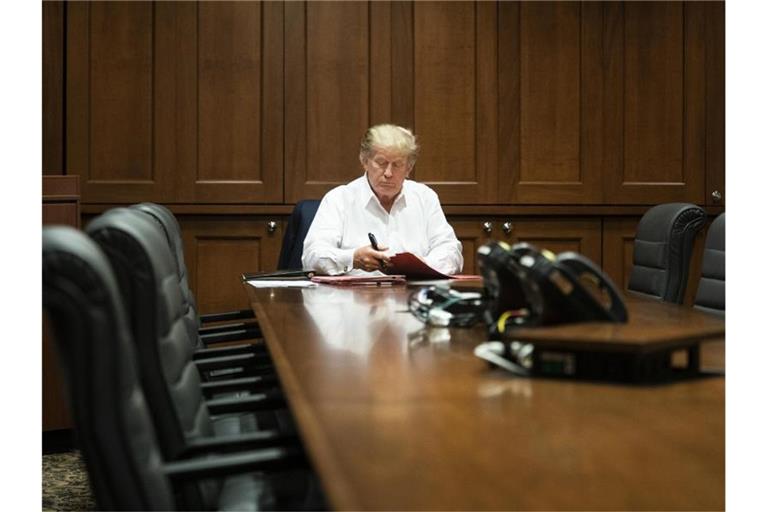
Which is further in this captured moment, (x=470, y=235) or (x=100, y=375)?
(x=470, y=235)

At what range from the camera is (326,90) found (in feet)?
18.5

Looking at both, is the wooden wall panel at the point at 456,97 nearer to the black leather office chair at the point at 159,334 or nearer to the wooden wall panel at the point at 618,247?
the wooden wall panel at the point at 618,247

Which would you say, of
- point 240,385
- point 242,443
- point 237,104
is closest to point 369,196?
point 237,104

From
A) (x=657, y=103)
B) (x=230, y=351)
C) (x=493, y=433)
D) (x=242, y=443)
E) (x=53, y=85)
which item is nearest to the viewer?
(x=493, y=433)

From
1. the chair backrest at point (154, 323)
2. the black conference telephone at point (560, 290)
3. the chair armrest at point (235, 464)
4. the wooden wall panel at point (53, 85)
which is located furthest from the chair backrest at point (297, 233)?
the chair armrest at point (235, 464)

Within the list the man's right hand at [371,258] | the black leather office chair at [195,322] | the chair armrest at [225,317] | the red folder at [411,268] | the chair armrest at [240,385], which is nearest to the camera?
the chair armrest at [240,385]

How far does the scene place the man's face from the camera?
4.27 metres

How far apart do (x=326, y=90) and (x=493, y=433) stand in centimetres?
473

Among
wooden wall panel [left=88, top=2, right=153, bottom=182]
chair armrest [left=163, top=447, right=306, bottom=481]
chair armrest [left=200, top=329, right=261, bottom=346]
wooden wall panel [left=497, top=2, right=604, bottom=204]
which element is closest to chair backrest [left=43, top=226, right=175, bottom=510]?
chair armrest [left=163, top=447, right=306, bottom=481]

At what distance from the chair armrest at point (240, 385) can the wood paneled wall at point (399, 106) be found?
3496mm

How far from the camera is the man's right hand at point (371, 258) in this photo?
11.8 ft

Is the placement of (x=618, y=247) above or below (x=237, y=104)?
below

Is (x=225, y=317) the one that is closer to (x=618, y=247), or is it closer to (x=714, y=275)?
(x=714, y=275)

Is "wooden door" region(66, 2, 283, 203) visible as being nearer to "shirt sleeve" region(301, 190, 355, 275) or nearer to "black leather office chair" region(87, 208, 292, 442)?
"shirt sleeve" region(301, 190, 355, 275)
